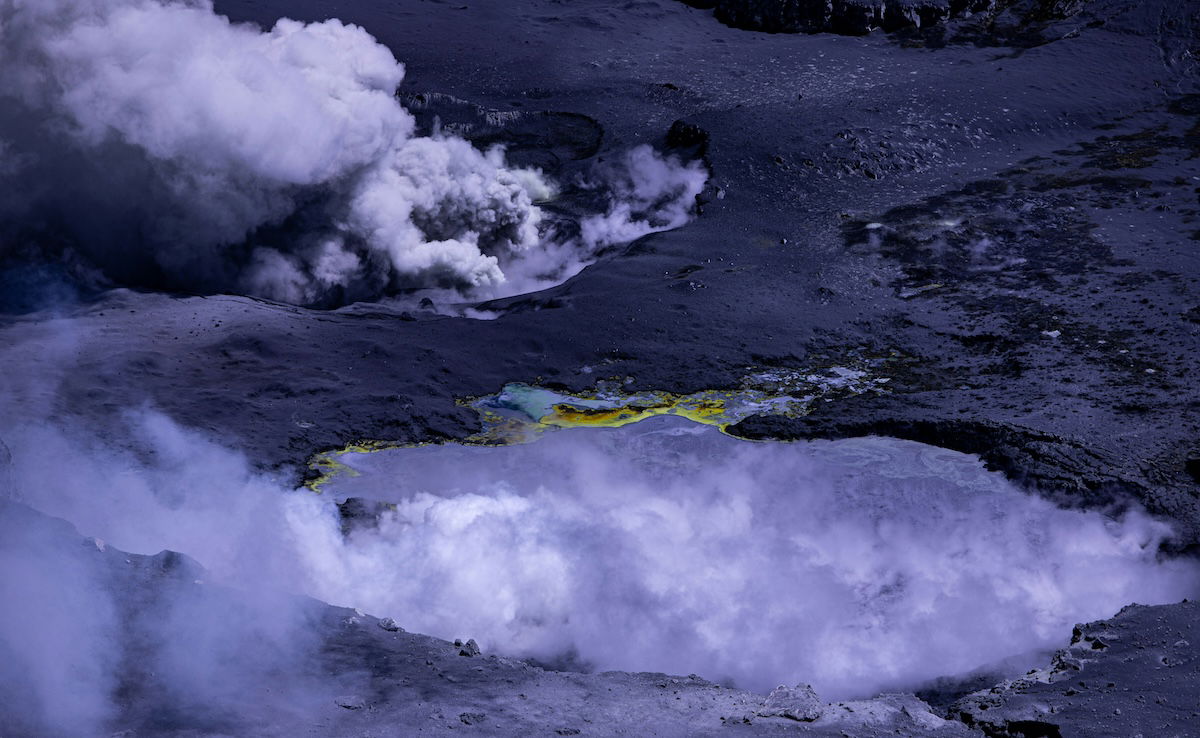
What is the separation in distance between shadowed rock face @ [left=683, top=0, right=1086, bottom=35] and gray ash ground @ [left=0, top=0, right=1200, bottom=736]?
206 millimetres

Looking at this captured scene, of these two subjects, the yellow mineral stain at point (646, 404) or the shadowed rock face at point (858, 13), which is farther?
the shadowed rock face at point (858, 13)

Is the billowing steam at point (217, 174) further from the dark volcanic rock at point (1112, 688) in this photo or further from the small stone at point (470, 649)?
the dark volcanic rock at point (1112, 688)

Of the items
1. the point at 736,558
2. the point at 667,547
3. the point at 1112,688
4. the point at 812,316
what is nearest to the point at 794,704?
the point at 1112,688

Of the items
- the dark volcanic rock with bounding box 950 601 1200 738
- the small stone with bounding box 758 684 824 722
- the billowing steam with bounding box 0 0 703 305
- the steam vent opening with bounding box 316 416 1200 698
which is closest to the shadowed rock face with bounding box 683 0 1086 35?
the billowing steam with bounding box 0 0 703 305

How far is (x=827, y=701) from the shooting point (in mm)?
4238

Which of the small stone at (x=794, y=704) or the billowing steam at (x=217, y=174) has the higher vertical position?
the billowing steam at (x=217, y=174)

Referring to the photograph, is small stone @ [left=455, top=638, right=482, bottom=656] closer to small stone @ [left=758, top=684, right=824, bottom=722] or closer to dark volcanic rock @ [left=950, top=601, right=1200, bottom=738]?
small stone @ [left=758, top=684, right=824, bottom=722]

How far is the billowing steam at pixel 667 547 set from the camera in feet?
15.1

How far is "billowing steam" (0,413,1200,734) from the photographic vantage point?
182 inches

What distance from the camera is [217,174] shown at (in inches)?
307

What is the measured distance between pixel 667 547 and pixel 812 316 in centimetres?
275

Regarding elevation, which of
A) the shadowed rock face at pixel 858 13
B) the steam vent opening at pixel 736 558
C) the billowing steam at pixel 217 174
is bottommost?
the steam vent opening at pixel 736 558

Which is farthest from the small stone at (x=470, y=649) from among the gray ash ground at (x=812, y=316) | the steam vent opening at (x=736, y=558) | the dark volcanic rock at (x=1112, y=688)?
the dark volcanic rock at (x=1112, y=688)

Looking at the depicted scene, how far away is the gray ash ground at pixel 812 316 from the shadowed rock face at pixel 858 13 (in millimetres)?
206
